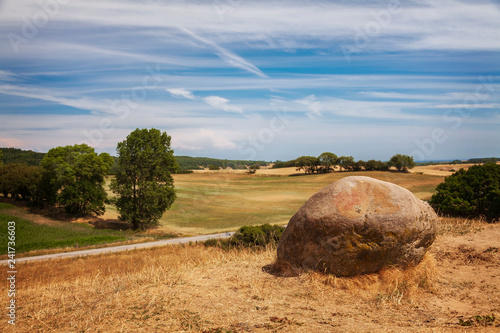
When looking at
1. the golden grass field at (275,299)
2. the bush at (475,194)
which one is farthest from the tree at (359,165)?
the golden grass field at (275,299)

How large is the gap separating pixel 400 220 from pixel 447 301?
223 centimetres

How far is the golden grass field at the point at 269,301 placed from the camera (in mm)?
7062

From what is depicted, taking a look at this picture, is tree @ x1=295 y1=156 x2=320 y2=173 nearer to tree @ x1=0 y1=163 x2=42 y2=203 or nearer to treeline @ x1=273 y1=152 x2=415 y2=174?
treeline @ x1=273 y1=152 x2=415 y2=174

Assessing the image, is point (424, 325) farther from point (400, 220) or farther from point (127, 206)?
point (127, 206)

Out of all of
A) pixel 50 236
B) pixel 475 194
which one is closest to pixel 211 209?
pixel 50 236

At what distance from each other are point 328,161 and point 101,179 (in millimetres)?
72812

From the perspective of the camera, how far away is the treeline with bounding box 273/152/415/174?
10225 cm

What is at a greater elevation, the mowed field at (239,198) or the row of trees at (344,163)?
the row of trees at (344,163)

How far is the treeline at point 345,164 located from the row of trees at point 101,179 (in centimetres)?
6614

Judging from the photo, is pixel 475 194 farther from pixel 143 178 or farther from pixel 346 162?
pixel 346 162

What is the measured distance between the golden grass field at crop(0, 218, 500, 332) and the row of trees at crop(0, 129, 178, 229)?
45460 millimetres

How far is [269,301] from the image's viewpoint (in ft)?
27.1

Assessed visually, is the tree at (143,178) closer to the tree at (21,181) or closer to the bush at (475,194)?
→ the tree at (21,181)

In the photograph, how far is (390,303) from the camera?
8.19 m
